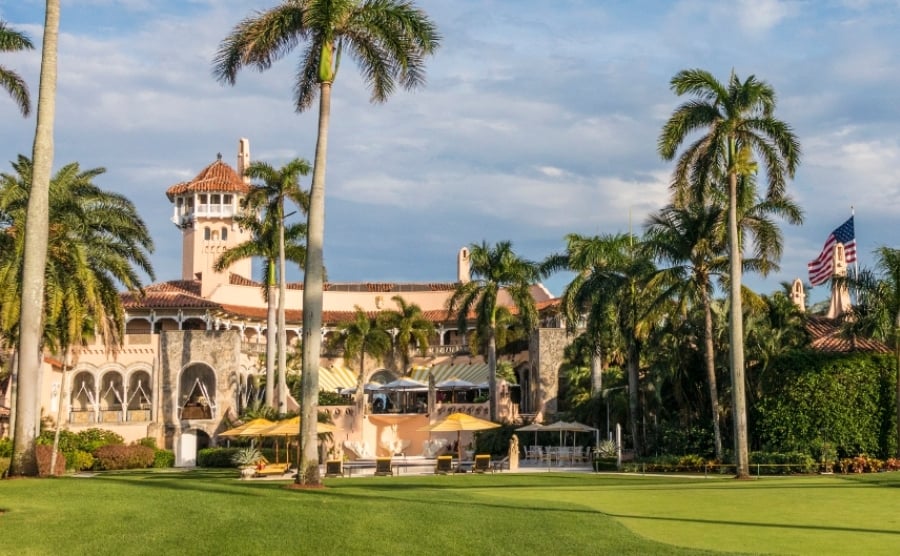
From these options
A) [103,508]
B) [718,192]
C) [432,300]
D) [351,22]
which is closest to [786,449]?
[718,192]

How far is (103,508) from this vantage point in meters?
18.6

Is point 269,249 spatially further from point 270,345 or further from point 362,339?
point 362,339

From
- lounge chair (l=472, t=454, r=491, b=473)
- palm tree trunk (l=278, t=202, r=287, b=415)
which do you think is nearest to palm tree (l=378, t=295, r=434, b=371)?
palm tree trunk (l=278, t=202, r=287, b=415)

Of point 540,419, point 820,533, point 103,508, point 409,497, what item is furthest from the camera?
point 540,419

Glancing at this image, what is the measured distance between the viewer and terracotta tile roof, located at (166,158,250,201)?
80.0 metres

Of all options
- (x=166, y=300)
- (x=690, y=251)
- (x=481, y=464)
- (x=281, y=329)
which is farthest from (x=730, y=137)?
(x=166, y=300)

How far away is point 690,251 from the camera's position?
42219 mm

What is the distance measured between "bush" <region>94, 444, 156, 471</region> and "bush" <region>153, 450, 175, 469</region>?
87cm

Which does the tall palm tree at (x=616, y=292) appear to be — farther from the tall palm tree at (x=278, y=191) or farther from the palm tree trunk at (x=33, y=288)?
the palm tree trunk at (x=33, y=288)

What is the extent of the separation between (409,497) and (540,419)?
132 feet

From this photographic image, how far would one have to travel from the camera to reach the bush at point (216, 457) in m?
51.8

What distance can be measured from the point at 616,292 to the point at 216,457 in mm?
21693

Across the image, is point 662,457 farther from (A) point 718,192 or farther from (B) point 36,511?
(B) point 36,511

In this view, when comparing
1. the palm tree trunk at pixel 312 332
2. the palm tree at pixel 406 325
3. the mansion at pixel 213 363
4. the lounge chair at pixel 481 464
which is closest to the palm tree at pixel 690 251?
the lounge chair at pixel 481 464
